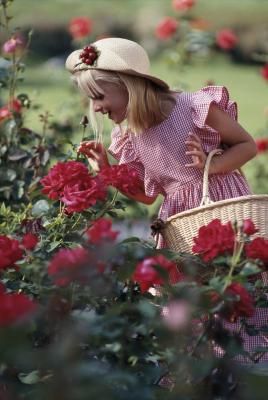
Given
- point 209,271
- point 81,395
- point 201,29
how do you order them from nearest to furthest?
point 81,395, point 209,271, point 201,29

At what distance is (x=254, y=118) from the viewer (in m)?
12.9

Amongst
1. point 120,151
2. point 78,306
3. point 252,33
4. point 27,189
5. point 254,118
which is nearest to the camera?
point 78,306

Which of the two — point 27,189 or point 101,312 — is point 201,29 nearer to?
point 27,189

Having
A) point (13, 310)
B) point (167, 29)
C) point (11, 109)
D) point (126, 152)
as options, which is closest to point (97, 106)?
point (126, 152)

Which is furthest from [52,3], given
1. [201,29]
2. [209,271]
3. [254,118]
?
[209,271]

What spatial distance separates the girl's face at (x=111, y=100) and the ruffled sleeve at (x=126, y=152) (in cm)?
20

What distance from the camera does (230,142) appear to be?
11.7 ft

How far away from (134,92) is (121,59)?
4.2 inches

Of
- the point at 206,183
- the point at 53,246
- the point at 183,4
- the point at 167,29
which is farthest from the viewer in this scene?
the point at 167,29

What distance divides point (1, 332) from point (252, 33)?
20.6 meters

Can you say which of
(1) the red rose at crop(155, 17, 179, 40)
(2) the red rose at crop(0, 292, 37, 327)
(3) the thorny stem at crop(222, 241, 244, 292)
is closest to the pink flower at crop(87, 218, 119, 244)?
(3) the thorny stem at crop(222, 241, 244, 292)

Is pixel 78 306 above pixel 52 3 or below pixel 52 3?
above

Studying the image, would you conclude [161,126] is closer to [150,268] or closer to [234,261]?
[234,261]

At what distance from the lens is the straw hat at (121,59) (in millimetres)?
3426
